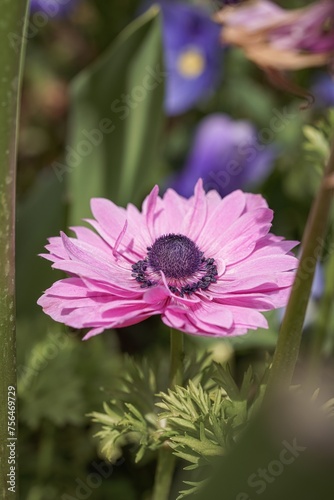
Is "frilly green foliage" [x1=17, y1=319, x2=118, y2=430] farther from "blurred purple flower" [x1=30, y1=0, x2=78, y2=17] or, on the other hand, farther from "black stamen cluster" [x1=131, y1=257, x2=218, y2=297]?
"blurred purple flower" [x1=30, y1=0, x2=78, y2=17]

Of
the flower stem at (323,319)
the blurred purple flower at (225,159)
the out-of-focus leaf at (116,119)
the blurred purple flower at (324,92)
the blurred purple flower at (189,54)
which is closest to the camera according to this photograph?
the flower stem at (323,319)

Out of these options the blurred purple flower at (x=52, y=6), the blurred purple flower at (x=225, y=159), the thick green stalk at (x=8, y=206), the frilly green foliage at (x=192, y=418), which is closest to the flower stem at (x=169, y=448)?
the frilly green foliage at (x=192, y=418)

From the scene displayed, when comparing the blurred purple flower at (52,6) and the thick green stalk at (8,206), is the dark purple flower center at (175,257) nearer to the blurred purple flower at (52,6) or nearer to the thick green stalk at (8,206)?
the thick green stalk at (8,206)

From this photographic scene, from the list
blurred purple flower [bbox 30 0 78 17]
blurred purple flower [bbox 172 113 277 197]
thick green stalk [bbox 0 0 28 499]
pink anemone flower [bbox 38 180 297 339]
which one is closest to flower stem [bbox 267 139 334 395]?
pink anemone flower [bbox 38 180 297 339]

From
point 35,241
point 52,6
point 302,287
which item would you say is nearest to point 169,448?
point 302,287

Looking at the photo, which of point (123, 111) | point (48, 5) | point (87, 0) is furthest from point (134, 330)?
point (87, 0)

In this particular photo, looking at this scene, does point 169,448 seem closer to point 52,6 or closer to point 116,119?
point 116,119
